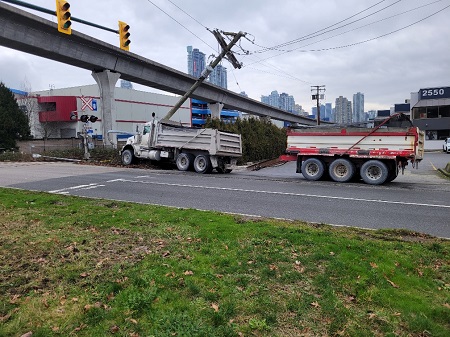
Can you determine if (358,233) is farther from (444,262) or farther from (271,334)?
(271,334)

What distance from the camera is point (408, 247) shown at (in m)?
5.39

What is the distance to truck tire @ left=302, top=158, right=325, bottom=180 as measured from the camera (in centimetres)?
1527

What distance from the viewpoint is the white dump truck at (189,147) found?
59.8 ft

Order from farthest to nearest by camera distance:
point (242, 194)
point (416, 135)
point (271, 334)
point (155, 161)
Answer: point (155, 161)
point (416, 135)
point (242, 194)
point (271, 334)

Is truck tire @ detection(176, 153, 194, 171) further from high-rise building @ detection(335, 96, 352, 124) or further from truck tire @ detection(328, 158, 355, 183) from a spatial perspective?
high-rise building @ detection(335, 96, 352, 124)

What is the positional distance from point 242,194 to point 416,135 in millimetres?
7524

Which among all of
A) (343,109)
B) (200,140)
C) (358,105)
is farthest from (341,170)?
(343,109)

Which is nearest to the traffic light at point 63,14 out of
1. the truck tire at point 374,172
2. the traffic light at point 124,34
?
the traffic light at point 124,34

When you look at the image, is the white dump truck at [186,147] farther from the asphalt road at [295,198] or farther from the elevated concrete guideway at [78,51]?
the elevated concrete guideway at [78,51]

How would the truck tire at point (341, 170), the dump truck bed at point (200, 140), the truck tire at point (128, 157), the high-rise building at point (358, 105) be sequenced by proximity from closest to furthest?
the truck tire at point (341, 170)
the dump truck bed at point (200, 140)
the truck tire at point (128, 157)
the high-rise building at point (358, 105)

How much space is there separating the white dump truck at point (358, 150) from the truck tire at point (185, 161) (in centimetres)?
562

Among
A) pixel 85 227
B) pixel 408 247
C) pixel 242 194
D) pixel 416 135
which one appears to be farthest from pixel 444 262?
pixel 416 135

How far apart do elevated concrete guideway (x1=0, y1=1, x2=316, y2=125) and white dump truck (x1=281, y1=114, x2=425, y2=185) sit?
58.4 feet

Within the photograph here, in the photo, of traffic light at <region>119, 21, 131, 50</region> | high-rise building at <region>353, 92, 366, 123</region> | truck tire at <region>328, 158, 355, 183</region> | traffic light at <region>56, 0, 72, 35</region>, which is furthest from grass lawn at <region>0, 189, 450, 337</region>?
high-rise building at <region>353, 92, 366, 123</region>
